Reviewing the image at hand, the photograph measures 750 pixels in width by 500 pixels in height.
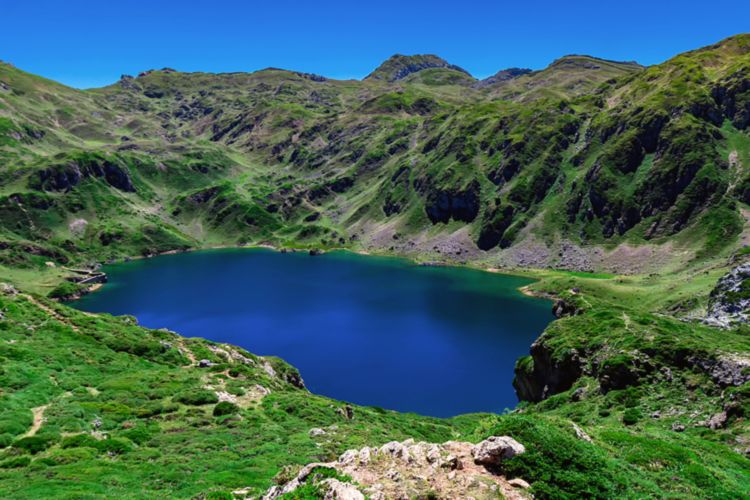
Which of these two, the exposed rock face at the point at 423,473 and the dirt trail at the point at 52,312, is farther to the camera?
the dirt trail at the point at 52,312

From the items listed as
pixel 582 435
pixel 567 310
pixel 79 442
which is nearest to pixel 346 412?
pixel 79 442

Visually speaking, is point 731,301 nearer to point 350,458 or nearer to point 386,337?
point 386,337

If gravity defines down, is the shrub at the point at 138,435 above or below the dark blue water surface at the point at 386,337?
below

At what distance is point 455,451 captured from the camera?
21938 mm

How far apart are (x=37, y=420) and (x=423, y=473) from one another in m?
34.4

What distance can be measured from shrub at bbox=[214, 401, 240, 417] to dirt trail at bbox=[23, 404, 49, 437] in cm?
1394

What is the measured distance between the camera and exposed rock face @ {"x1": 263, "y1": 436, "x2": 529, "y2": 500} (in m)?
18.8

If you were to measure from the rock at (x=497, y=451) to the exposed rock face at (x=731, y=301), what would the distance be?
84411 millimetres

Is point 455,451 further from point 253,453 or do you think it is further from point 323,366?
point 323,366

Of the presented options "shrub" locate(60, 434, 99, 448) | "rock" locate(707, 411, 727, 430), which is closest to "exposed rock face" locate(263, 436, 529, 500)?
"shrub" locate(60, 434, 99, 448)

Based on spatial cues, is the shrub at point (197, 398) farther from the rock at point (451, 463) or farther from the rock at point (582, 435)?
the rock at point (582, 435)

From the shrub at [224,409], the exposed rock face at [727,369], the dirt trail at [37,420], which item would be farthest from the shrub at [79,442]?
the exposed rock face at [727,369]

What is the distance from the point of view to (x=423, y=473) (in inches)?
800

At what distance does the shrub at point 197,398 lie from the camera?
4547 centimetres
